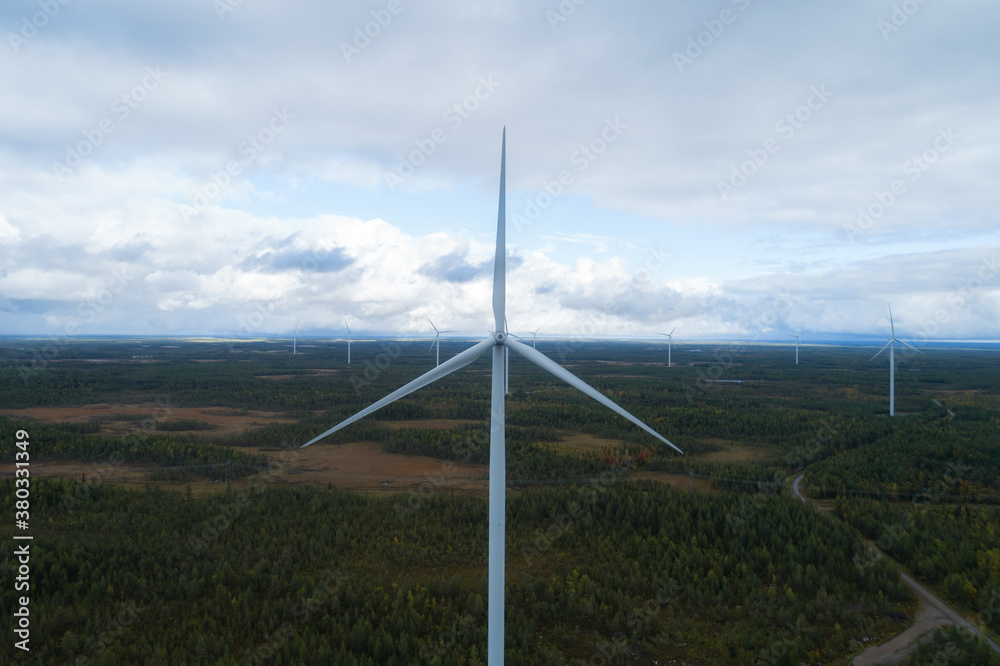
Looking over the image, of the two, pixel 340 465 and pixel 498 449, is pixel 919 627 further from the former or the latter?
pixel 340 465

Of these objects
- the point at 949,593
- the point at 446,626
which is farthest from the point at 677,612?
the point at 949,593

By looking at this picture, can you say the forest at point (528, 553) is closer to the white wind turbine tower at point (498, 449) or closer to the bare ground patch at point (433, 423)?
the white wind turbine tower at point (498, 449)

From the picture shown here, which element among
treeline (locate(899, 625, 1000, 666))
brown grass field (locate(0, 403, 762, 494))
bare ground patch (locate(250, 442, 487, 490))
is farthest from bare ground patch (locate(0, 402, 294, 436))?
treeline (locate(899, 625, 1000, 666))

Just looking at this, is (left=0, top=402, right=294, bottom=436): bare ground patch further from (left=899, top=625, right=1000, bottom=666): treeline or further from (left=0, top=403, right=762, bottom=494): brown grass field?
(left=899, top=625, right=1000, bottom=666): treeline

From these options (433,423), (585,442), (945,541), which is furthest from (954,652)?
(433,423)

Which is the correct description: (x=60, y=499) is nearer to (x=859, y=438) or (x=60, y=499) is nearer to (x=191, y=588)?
(x=191, y=588)
